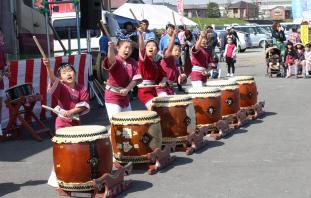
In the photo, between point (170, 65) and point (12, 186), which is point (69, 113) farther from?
point (170, 65)

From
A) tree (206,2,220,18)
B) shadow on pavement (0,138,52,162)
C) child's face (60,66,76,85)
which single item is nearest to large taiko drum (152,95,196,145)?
child's face (60,66,76,85)

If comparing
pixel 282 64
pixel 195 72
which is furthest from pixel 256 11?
pixel 195 72

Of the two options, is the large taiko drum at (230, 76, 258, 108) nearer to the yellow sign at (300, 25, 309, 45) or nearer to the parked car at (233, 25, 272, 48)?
the yellow sign at (300, 25, 309, 45)

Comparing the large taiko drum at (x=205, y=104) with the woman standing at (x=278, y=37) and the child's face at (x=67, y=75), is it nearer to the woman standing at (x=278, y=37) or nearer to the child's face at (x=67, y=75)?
the child's face at (x=67, y=75)

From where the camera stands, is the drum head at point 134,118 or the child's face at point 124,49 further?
the child's face at point 124,49

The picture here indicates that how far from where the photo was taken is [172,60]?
895cm

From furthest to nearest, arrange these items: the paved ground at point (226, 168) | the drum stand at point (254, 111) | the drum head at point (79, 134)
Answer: the drum stand at point (254, 111) < the paved ground at point (226, 168) < the drum head at point (79, 134)

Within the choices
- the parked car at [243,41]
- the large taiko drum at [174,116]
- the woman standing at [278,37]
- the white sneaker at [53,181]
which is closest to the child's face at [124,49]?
the large taiko drum at [174,116]

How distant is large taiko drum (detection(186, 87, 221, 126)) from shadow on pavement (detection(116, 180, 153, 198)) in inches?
104

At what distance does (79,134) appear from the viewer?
575 cm

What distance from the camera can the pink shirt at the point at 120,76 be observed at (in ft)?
23.7

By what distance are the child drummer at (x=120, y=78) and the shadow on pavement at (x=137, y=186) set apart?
1.08 meters

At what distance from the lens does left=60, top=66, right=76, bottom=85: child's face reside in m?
6.29

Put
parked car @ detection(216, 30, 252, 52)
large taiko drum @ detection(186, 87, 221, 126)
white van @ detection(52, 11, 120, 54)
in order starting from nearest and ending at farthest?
large taiko drum @ detection(186, 87, 221, 126) → white van @ detection(52, 11, 120, 54) → parked car @ detection(216, 30, 252, 52)
